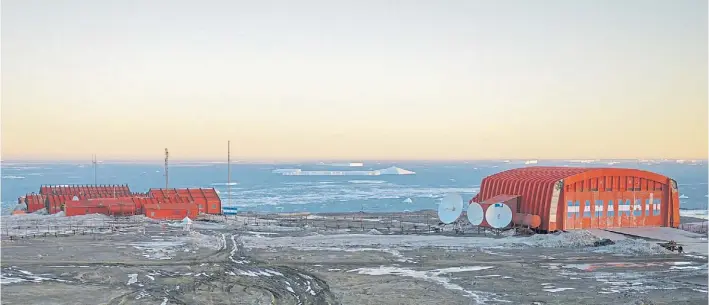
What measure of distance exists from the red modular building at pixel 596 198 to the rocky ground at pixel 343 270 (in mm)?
3460

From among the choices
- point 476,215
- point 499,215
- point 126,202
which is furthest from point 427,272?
point 126,202

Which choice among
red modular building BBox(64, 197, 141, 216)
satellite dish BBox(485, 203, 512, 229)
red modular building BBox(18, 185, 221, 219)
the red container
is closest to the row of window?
satellite dish BBox(485, 203, 512, 229)

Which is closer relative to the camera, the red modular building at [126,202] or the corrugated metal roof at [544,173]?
the corrugated metal roof at [544,173]

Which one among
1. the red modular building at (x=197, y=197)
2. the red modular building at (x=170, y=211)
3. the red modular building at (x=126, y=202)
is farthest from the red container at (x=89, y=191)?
the red modular building at (x=170, y=211)

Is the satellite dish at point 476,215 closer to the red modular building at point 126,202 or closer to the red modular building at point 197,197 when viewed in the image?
the red modular building at point 126,202

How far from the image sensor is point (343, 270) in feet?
91.7

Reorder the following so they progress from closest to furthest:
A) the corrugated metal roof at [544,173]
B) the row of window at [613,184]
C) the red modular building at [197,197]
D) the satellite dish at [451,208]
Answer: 1. the row of window at [613,184]
2. the corrugated metal roof at [544,173]
3. the satellite dish at [451,208]
4. the red modular building at [197,197]

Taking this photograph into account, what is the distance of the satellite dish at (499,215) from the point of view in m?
40.3

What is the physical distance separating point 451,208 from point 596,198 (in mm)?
8874

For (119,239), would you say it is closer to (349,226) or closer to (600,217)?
(349,226)

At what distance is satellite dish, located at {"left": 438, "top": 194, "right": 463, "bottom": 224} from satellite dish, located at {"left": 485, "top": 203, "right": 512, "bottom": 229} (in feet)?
11.0

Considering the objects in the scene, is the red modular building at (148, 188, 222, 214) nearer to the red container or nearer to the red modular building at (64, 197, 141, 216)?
the red modular building at (64, 197, 141, 216)

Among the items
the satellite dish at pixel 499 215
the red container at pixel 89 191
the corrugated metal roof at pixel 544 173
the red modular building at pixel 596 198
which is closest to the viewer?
the red modular building at pixel 596 198

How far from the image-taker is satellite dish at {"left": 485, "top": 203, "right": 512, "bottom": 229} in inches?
1587
